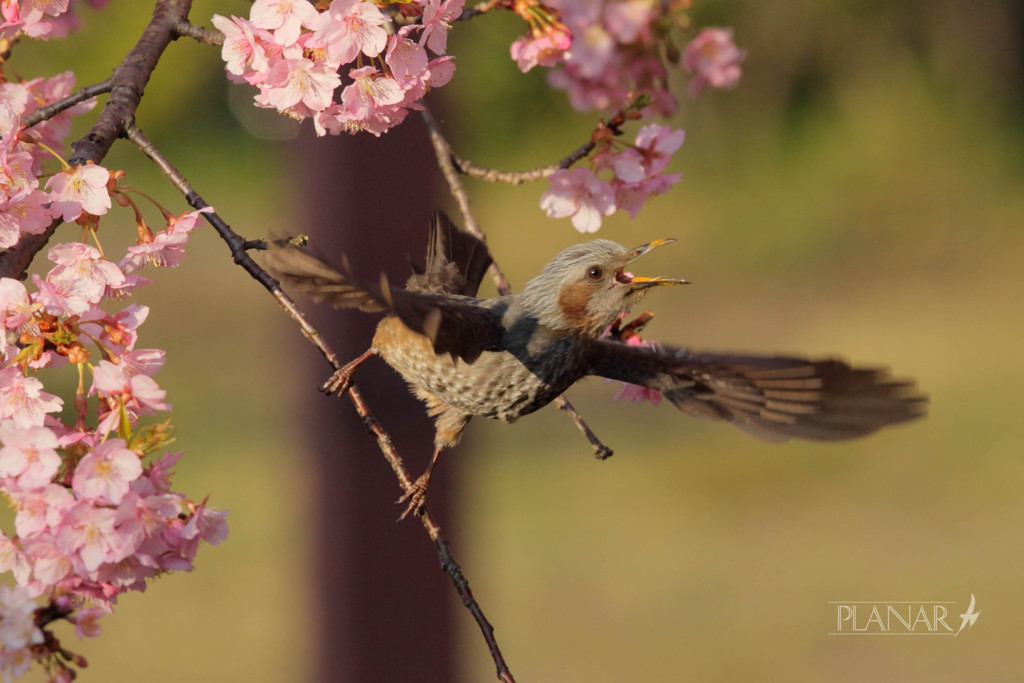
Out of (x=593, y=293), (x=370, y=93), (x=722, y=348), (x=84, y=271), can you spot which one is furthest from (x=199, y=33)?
(x=722, y=348)

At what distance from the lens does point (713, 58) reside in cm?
78

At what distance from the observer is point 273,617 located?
450 cm

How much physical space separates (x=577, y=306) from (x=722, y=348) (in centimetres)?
172

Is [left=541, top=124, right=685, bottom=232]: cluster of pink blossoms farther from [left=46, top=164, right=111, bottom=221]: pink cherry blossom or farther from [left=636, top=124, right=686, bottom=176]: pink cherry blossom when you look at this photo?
[left=46, top=164, right=111, bottom=221]: pink cherry blossom

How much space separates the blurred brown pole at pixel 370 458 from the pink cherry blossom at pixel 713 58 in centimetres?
131

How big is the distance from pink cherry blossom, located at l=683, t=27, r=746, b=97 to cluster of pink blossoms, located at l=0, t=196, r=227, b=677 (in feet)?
1.55

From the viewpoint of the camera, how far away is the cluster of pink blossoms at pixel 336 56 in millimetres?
964

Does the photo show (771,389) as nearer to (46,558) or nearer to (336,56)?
(336,56)

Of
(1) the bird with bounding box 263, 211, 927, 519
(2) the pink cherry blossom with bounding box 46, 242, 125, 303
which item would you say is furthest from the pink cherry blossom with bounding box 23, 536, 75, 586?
(1) the bird with bounding box 263, 211, 927, 519

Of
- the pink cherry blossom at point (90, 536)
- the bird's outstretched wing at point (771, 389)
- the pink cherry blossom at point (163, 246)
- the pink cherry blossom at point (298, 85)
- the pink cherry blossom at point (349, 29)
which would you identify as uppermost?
the pink cherry blossom at point (298, 85)

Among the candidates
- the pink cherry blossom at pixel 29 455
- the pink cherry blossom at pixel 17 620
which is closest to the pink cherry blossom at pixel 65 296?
the pink cherry blossom at pixel 29 455

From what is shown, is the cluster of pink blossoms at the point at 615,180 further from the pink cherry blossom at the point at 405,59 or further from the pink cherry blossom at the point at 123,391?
the pink cherry blossom at the point at 123,391

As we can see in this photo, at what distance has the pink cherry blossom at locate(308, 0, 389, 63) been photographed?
95 centimetres

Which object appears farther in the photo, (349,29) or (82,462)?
(349,29)
